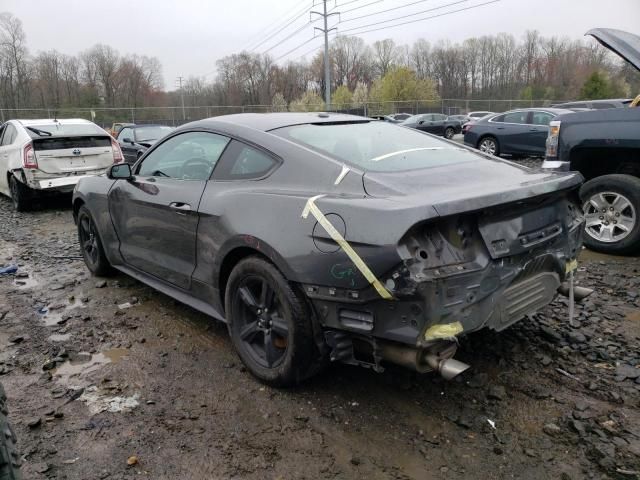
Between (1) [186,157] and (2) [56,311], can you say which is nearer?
(1) [186,157]

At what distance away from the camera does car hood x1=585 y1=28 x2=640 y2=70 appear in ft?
16.3

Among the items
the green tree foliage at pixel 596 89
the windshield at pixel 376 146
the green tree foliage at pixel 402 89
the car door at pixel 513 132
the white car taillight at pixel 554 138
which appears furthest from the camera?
the green tree foliage at pixel 402 89

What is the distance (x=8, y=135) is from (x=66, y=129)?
1485 mm

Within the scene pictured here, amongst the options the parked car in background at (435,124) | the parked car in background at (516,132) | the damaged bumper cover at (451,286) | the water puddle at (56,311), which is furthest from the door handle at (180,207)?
the parked car in background at (435,124)

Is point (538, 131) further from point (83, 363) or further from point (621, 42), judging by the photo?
point (83, 363)

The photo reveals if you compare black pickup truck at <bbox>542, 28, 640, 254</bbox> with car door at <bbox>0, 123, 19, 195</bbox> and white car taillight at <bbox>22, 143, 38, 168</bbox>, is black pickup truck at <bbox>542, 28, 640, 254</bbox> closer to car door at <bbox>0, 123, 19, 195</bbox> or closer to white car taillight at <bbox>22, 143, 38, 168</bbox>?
white car taillight at <bbox>22, 143, 38, 168</bbox>

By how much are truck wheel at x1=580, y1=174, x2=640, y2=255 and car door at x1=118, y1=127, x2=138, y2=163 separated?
11.1m

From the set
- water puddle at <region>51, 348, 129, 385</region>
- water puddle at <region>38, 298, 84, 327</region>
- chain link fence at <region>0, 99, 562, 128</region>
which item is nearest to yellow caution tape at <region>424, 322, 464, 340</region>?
water puddle at <region>51, 348, 129, 385</region>

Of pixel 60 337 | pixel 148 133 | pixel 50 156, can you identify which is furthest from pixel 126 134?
pixel 60 337

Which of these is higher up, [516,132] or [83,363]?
[516,132]

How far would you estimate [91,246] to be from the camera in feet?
17.2

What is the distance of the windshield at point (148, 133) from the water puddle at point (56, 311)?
33.7 ft

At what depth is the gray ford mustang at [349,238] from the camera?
2.34 m

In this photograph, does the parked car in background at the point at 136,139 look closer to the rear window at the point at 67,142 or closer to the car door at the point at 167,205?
the rear window at the point at 67,142
